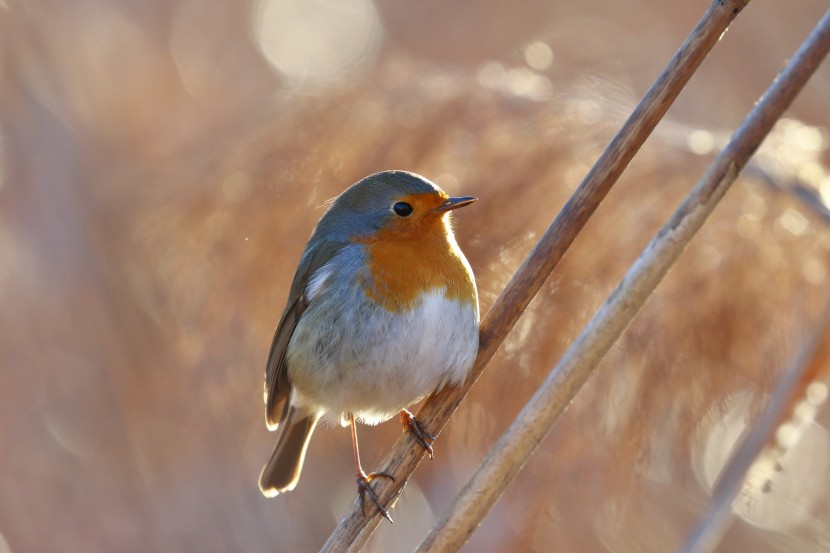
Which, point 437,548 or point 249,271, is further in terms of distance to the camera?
point 249,271

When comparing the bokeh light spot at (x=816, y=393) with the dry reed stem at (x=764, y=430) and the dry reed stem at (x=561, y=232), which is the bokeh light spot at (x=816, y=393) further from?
the dry reed stem at (x=561, y=232)

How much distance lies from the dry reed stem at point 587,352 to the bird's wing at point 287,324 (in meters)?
0.96

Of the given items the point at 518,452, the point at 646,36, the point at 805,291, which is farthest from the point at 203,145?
the point at 646,36

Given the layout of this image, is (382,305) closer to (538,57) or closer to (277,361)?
(277,361)

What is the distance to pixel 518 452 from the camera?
5.70ft

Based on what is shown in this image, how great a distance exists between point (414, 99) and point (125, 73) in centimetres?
168

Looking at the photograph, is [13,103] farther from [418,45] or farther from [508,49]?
[508,49]

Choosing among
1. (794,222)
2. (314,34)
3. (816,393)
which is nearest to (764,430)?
(816,393)

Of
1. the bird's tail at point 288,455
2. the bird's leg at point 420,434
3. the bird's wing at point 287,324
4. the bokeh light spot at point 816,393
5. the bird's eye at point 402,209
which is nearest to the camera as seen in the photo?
the bird's leg at point 420,434

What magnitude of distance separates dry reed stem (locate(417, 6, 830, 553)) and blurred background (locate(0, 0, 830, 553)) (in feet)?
1.45

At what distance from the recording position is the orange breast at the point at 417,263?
7.69 ft

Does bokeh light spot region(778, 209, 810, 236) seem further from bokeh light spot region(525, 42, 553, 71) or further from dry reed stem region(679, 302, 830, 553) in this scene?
bokeh light spot region(525, 42, 553, 71)

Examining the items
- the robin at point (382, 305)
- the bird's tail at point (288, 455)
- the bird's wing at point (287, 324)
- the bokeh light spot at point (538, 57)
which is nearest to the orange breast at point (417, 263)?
the robin at point (382, 305)

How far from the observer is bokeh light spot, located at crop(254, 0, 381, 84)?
441cm
